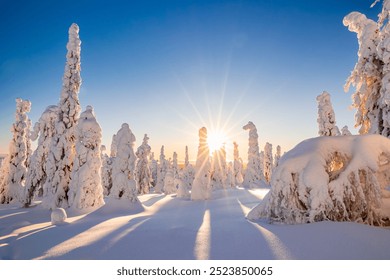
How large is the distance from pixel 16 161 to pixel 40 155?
5333mm

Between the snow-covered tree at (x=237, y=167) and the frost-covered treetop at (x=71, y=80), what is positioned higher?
the frost-covered treetop at (x=71, y=80)

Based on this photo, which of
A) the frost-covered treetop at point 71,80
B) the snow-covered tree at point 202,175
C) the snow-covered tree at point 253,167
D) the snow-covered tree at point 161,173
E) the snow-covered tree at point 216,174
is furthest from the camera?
the snow-covered tree at point 161,173

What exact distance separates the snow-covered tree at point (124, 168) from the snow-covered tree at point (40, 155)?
974 centimetres

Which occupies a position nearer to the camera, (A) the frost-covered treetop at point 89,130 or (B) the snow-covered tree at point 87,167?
(B) the snow-covered tree at point 87,167

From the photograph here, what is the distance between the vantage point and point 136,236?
6082 millimetres

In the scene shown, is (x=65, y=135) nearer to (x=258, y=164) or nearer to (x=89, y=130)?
(x=89, y=130)

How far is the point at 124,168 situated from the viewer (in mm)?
17359

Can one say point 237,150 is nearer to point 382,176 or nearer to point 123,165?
→ point 123,165

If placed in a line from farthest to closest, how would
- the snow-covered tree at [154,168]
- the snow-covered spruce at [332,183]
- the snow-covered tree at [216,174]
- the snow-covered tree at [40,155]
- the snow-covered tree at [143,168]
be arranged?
1. the snow-covered tree at [154,168]
2. the snow-covered tree at [143,168]
3. the snow-covered tree at [216,174]
4. the snow-covered tree at [40,155]
5. the snow-covered spruce at [332,183]

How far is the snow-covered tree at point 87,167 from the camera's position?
16203mm

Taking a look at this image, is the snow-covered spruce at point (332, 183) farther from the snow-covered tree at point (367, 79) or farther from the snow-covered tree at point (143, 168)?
the snow-covered tree at point (143, 168)

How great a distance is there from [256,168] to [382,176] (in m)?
31.9

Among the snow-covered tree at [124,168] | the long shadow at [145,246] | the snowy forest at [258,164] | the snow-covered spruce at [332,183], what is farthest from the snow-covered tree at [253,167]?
the long shadow at [145,246]
